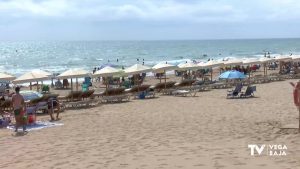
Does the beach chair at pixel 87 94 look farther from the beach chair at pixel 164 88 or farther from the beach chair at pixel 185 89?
the beach chair at pixel 185 89

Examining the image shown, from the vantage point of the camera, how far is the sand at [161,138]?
314 inches

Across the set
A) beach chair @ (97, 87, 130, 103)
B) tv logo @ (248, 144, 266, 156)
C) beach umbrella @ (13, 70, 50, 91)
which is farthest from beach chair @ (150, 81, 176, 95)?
tv logo @ (248, 144, 266, 156)

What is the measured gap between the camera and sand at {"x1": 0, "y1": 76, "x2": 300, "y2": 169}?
26.1 ft

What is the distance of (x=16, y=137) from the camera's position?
1139cm

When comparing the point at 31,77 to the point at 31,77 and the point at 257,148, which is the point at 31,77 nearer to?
the point at 31,77

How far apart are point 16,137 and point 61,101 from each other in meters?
6.78

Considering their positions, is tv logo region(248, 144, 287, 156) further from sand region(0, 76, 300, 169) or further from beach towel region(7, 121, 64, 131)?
beach towel region(7, 121, 64, 131)

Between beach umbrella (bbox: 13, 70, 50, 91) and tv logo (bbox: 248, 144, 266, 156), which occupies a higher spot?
beach umbrella (bbox: 13, 70, 50, 91)

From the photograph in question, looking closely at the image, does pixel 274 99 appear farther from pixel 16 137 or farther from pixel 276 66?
pixel 276 66

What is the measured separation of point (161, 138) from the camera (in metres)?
10.3

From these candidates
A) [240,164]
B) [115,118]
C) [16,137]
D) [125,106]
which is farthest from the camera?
[125,106]

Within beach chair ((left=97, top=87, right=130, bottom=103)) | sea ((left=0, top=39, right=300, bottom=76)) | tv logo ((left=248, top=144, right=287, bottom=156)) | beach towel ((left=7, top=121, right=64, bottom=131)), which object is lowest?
beach towel ((left=7, top=121, right=64, bottom=131))

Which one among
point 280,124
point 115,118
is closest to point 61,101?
point 115,118

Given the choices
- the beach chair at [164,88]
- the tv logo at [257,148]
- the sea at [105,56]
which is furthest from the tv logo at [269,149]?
the sea at [105,56]
